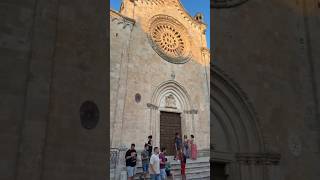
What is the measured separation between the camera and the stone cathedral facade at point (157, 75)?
55.5 ft

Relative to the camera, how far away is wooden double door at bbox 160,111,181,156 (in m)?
18.3

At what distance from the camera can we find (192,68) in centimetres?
2056

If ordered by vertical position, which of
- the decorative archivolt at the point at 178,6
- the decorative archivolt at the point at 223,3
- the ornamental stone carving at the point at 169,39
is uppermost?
the decorative archivolt at the point at 178,6

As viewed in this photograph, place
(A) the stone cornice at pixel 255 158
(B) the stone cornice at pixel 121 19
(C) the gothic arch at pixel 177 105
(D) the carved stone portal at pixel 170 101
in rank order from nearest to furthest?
1. (A) the stone cornice at pixel 255 158
2. (B) the stone cornice at pixel 121 19
3. (C) the gothic arch at pixel 177 105
4. (D) the carved stone portal at pixel 170 101

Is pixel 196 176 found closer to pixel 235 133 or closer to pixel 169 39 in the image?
pixel 235 133

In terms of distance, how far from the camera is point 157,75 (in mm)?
18719

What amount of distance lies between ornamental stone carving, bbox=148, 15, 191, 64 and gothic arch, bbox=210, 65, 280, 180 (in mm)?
11288

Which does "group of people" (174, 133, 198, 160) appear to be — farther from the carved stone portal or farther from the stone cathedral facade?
the carved stone portal
